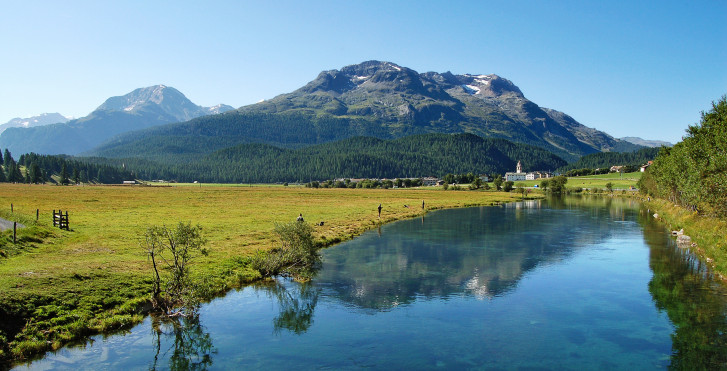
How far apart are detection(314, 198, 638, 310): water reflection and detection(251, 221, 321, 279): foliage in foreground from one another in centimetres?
159

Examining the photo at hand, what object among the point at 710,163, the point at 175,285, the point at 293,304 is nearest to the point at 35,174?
the point at 175,285

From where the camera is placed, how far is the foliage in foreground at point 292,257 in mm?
36562

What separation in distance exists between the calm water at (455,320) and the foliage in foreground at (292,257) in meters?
1.70

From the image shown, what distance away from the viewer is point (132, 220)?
196 feet

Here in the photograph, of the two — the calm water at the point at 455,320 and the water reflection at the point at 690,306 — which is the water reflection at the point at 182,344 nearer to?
the calm water at the point at 455,320

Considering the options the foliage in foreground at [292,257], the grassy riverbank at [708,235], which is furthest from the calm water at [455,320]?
the foliage in foreground at [292,257]

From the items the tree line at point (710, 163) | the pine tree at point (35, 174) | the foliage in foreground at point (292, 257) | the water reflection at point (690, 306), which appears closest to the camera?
the water reflection at point (690, 306)

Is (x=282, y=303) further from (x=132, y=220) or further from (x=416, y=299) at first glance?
(x=132, y=220)

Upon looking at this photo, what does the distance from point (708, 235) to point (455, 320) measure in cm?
3356

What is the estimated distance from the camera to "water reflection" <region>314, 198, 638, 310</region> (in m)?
33.0

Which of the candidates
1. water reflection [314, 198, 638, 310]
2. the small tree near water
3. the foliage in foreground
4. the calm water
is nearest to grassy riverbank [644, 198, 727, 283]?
the calm water

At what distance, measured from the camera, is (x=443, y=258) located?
4509cm

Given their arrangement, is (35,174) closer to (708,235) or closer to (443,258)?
(443,258)

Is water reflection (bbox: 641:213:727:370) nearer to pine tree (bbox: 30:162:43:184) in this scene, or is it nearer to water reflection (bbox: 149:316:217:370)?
water reflection (bbox: 149:316:217:370)
